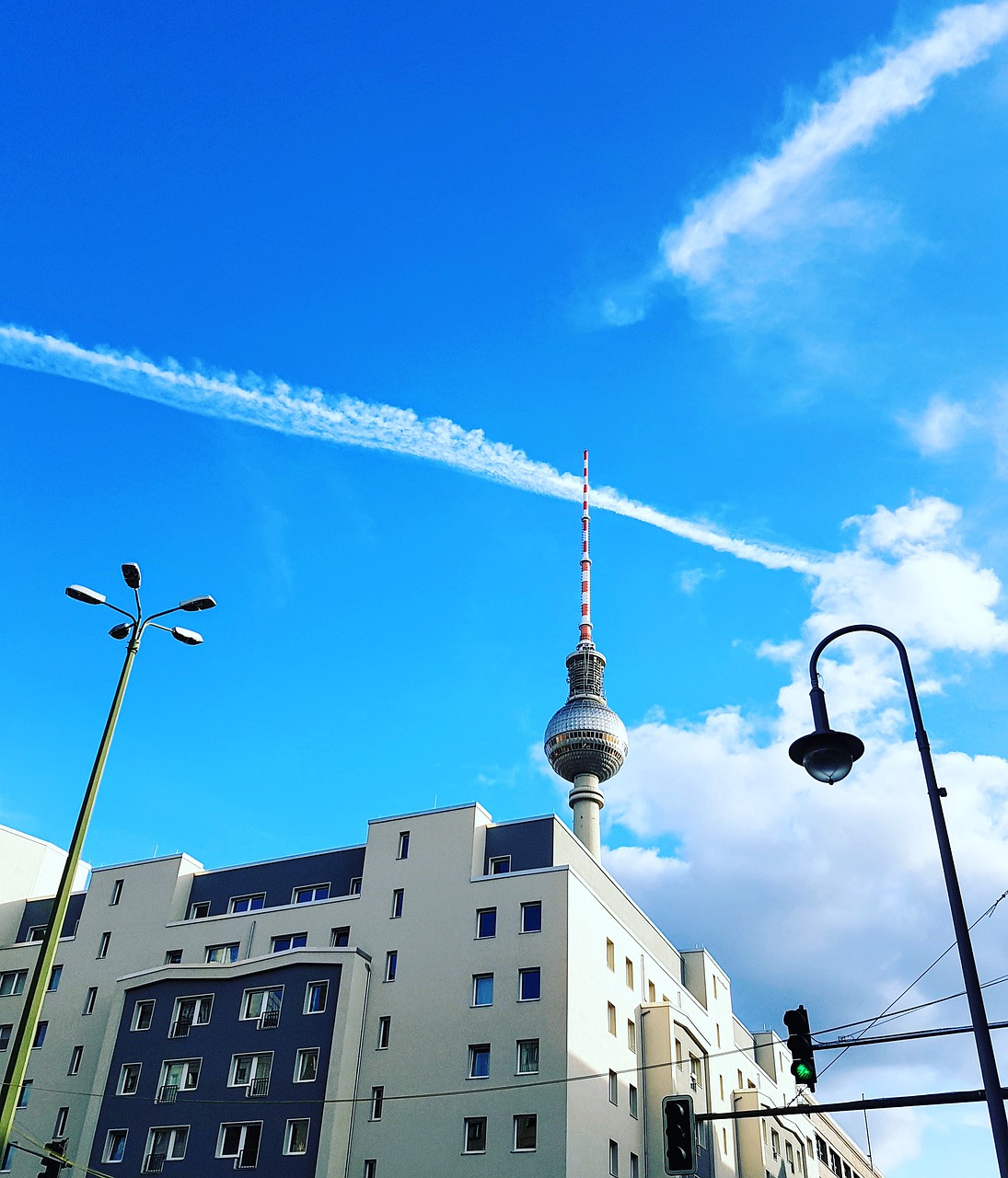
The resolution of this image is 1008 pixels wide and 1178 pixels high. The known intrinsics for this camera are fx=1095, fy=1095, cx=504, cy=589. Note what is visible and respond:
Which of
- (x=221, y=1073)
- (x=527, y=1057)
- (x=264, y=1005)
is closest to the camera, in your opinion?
(x=527, y=1057)

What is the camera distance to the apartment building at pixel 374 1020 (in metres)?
48.7

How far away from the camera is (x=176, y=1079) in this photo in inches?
2092

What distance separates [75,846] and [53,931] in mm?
1362

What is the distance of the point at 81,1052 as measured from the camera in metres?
58.5

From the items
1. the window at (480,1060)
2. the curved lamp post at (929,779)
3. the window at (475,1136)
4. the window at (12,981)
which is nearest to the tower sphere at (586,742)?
the window at (12,981)

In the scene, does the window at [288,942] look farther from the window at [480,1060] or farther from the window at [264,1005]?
the window at [480,1060]

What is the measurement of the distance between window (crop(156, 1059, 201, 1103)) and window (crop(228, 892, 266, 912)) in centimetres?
1020

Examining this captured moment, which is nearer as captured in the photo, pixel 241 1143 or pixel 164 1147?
pixel 241 1143

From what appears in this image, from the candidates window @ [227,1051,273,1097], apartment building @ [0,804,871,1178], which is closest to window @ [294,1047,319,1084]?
apartment building @ [0,804,871,1178]

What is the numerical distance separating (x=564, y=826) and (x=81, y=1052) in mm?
28432

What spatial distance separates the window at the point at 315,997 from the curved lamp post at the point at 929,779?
143ft

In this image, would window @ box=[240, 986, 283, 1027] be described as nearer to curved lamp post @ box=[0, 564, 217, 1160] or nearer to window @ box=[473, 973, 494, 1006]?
window @ box=[473, 973, 494, 1006]

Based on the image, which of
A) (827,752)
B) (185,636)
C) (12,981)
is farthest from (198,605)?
(12,981)

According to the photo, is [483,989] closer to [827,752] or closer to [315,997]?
[315,997]
